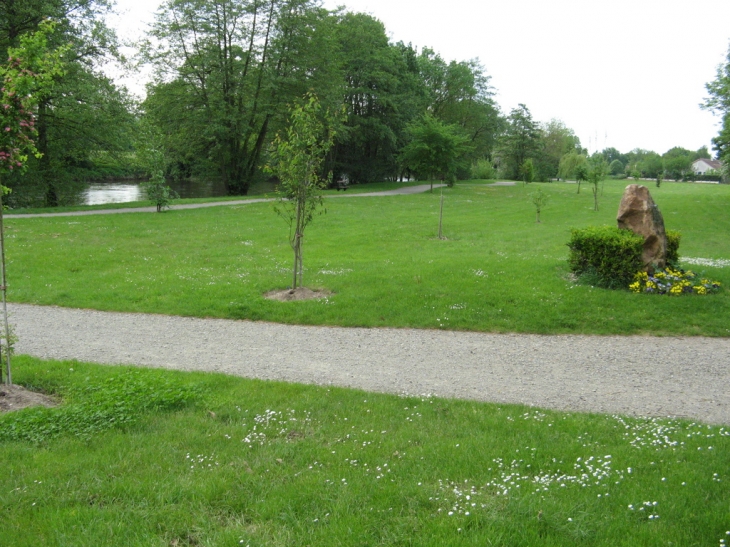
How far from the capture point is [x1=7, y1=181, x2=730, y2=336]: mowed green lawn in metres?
9.84

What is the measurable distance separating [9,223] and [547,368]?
67.8 ft

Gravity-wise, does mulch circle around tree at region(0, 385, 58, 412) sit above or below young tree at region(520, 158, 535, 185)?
below

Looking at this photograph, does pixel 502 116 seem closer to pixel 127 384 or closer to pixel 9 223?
pixel 9 223

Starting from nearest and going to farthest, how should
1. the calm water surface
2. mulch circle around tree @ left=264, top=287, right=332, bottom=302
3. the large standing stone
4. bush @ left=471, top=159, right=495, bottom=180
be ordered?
mulch circle around tree @ left=264, top=287, right=332, bottom=302, the large standing stone, the calm water surface, bush @ left=471, top=159, right=495, bottom=180

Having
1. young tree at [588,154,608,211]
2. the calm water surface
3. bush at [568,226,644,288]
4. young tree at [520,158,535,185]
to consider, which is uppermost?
young tree at [520,158,535,185]

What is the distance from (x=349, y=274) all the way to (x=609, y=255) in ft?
18.4

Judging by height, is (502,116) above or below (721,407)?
above

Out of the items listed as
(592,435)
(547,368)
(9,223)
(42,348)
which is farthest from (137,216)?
(592,435)

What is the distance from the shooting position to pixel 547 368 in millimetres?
7367

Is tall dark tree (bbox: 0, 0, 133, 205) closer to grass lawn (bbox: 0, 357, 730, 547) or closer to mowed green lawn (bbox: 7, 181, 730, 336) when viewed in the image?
mowed green lawn (bbox: 7, 181, 730, 336)

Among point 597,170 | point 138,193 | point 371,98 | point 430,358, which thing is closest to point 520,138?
point 371,98

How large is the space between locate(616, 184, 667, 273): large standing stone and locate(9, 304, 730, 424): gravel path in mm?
3436

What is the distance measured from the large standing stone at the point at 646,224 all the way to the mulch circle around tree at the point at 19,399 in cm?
1100

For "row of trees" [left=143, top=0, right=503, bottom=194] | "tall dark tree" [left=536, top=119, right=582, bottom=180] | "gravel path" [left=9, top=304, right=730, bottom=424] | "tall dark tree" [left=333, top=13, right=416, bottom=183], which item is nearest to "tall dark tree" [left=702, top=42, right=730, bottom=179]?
"row of trees" [left=143, top=0, right=503, bottom=194]
